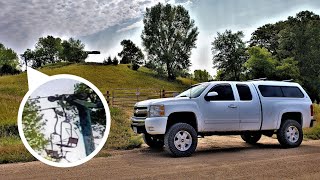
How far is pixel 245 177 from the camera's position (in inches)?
269

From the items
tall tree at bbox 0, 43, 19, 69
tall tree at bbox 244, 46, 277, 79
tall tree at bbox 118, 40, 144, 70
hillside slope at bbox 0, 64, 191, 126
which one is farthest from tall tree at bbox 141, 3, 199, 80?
tall tree at bbox 0, 43, 19, 69

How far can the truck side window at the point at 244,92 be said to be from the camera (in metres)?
11.1

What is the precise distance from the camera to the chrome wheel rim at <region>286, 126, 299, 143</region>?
459 inches

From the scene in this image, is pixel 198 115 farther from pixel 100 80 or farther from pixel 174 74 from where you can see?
pixel 174 74

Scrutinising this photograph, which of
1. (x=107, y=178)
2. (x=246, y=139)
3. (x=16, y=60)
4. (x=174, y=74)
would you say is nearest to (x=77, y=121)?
(x=107, y=178)

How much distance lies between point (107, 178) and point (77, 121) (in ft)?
18.8

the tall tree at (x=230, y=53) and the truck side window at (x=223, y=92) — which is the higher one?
the tall tree at (x=230, y=53)

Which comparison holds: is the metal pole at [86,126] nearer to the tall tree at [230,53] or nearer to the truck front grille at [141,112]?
the truck front grille at [141,112]

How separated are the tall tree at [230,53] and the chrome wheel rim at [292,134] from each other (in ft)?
215

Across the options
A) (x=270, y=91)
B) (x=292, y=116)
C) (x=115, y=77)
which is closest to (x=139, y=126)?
(x=270, y=91)

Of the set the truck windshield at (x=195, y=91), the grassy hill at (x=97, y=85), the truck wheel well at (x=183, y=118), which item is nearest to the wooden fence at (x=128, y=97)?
the grassy hill at (x=97, y=85)

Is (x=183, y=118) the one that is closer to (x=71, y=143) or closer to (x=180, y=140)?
(x=180, y=140)

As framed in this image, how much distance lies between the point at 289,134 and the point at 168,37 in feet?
208

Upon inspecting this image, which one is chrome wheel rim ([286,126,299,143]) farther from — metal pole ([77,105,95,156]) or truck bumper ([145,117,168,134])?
metal pole ([77,105,95,156])
